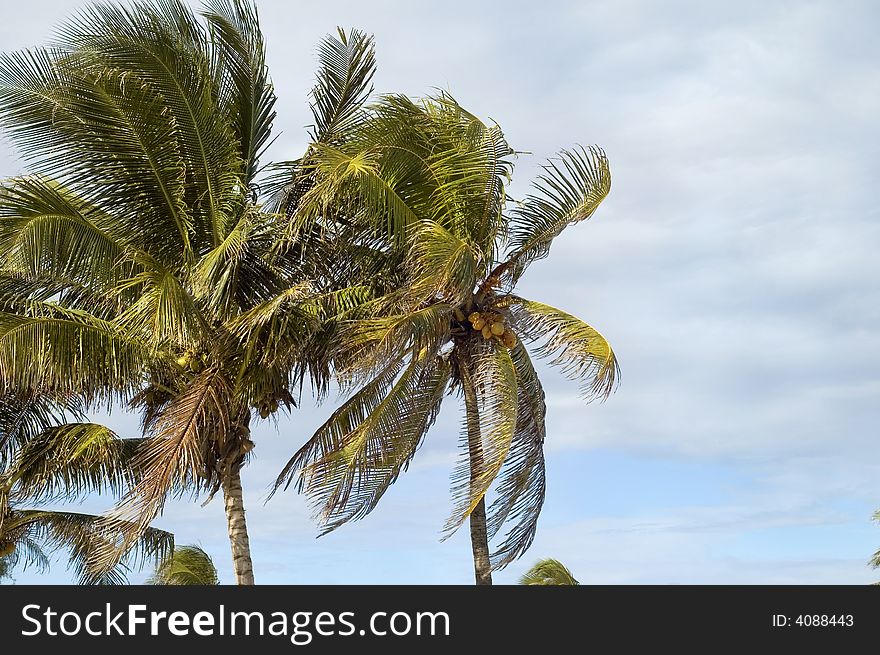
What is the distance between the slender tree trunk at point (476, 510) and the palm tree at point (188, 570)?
1054 centimetres

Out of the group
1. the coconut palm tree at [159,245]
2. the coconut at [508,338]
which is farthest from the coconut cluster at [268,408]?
the coconut at [508,338]

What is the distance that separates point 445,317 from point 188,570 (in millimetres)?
12645

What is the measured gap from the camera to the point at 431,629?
35.5 ft

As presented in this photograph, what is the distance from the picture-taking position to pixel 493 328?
632 inches

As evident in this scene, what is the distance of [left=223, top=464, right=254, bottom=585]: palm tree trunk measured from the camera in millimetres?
16125

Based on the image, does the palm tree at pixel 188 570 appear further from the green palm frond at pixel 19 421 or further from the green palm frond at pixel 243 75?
the green palm frond at pixel 243 75

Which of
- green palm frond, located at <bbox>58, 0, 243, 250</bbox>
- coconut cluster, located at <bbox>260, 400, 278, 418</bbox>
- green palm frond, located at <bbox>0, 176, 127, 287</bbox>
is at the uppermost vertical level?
green palm frond, located at <bbox>58, 0, 243, 250</bbox>

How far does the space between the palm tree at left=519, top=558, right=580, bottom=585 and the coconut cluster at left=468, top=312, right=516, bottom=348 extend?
58.9 ft

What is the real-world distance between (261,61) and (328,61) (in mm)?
1264

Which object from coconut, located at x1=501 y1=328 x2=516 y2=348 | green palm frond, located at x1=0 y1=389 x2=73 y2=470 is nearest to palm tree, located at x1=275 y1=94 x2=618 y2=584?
coconut, located at x1=501 y1=328 x2=516 y2=348

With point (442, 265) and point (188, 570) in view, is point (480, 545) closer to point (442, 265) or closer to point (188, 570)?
point (442, 265)

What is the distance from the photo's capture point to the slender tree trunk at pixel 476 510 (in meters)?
15.6

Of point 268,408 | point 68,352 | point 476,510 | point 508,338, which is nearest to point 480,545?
point 476,510

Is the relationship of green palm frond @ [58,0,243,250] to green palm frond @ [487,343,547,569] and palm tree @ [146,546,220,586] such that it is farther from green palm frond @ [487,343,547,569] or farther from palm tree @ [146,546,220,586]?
palm tree @ [146,546,220,586]
